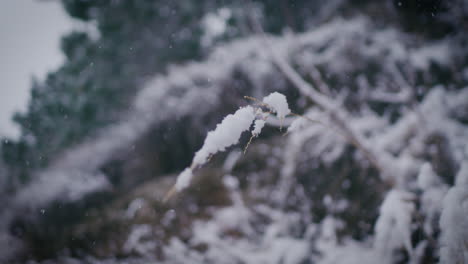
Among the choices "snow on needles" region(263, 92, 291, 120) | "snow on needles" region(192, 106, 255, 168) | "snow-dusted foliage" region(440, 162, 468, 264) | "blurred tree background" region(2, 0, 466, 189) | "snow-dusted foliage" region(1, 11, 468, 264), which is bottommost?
"snow-dusted foliage" region(440, 162, 468, 264)

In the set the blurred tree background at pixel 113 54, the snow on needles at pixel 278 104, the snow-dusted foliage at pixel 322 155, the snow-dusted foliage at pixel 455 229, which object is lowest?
the snow-dusted foliage at pixel 455 229

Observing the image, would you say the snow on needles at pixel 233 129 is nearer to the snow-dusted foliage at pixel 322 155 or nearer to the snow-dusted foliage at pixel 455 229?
the snow-dusted foliage at pixel 322 155

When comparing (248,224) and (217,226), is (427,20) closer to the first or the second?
(248,224)

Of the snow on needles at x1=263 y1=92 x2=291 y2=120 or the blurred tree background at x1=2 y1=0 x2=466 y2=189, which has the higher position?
the blurred tree background at x1=2 y1=0 x2=466 y2=189

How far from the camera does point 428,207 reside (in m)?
1.30

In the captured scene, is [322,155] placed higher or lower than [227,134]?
higher

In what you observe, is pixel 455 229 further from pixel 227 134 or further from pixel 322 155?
pixel 322 155

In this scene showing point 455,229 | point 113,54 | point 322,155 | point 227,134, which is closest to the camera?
point 227,134

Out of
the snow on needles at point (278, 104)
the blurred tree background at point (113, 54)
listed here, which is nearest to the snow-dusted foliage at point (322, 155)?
the snow on needles at point (278, 104)

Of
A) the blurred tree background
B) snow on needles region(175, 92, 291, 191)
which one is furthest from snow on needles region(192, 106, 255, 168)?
the blurred tree background

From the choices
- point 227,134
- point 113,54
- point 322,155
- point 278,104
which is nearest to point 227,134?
point 227,134

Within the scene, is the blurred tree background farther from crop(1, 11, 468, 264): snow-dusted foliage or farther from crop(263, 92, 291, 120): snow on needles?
crop(263, 92, 291, 120): snow on needles

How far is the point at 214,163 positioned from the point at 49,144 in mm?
5811

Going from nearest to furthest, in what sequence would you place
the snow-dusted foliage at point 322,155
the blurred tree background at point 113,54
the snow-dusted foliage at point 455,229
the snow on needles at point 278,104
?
the snow on needles at point 278,104 < the snow-dusted foliage at point 455,229 < the snow-dusted foliage at point 322,155 < the blurred tree background at point 113,54
